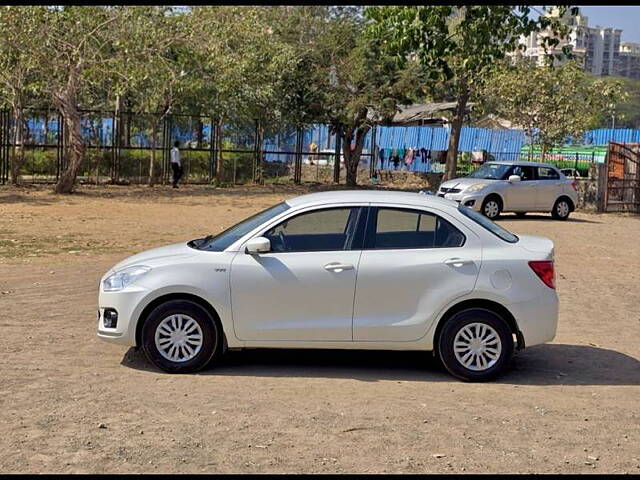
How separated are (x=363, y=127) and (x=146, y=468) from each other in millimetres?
32746

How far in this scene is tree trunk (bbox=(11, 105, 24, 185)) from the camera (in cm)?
3065

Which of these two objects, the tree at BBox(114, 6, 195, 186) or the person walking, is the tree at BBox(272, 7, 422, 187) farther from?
the tree at BBox(114, 6, 195, 186)

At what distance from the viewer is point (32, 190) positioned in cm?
2961

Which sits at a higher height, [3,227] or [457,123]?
[457,123]

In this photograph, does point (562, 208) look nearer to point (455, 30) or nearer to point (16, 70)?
point (455, 30)

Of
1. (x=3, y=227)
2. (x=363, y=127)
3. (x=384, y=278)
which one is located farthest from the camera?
(x=363, y=127)

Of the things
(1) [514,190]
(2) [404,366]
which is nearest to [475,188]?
(1) [514,190]

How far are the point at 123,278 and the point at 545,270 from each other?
3640mm

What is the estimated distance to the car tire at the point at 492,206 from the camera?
24500 millimetres

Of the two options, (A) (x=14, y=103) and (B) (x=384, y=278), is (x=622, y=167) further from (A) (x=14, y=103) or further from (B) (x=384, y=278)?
(B) (x=384, y=278)

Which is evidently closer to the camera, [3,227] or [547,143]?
[3,227]

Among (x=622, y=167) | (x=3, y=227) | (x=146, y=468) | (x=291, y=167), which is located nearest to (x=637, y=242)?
(x=622, y=167)

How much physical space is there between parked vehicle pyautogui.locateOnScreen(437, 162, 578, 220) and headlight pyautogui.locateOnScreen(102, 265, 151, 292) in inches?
642

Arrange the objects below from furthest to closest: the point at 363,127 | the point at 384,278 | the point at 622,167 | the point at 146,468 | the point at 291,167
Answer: the point at 291,167 → the point at 363,127 → the point at 622,167 → the point at 384,278 → the point at 146,468
